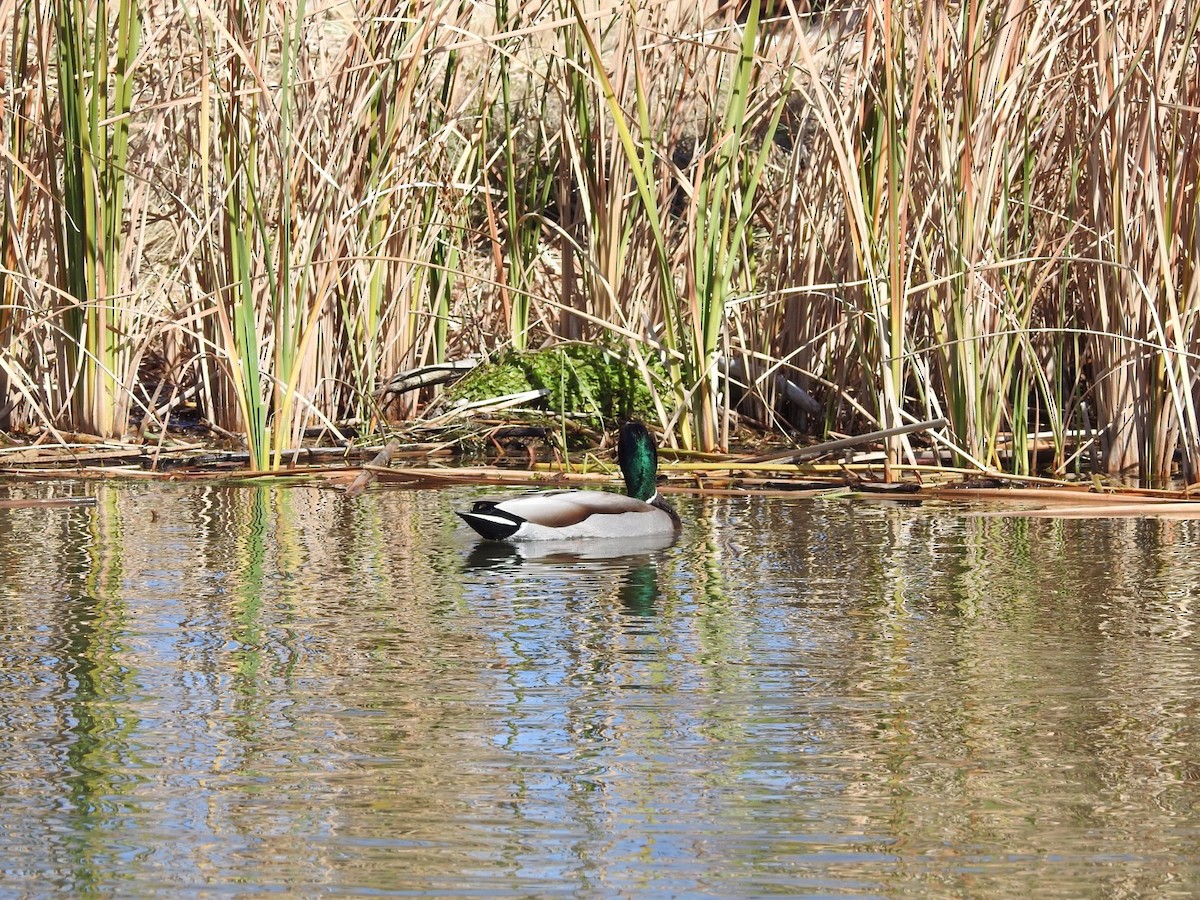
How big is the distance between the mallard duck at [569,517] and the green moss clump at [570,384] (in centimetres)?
226

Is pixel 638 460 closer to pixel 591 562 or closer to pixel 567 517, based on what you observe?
pixel 567 517

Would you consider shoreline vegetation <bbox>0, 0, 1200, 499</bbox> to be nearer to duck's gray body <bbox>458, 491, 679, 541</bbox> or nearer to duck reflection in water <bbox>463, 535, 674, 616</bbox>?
duck's gray body <bbox>458, 491, 679, 541</bbox>

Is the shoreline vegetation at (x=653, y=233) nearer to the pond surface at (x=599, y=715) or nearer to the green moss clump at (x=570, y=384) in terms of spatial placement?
the green moss clump at (x=570, y=384)

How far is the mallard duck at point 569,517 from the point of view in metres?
5.83

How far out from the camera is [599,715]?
3584 mm

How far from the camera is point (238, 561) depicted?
5.42 metres

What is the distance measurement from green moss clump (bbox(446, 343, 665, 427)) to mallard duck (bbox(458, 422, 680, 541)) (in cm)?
226

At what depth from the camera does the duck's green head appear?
6.51 m

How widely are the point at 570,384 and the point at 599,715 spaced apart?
501 cm

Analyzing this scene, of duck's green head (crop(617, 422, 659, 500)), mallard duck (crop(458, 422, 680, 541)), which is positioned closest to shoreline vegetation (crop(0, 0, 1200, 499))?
duck's green head (crop(617, 422, 659, 500))

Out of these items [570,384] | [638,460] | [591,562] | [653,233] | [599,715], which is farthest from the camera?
[570,384]

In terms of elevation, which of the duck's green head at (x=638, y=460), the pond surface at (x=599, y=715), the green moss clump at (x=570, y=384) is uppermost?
the green moss clump at (x=570, y=384)

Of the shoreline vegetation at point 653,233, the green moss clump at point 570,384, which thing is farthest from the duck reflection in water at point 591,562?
the green moss clump at point 570,384

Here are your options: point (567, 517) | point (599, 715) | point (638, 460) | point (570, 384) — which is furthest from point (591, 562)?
point (570, 384)
